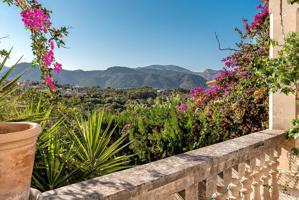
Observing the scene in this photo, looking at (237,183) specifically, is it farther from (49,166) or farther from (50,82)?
(50,82)

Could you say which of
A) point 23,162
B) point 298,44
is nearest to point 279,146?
point 298,44

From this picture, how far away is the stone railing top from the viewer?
126 cm

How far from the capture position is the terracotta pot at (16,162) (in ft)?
2.85

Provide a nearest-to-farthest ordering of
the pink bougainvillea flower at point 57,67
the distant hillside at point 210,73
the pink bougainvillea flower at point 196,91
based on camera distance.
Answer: the pink bougainvillea flower at point 57,67, the pink bougainvillea flower at point 196,91, the distant hillside at point 210,73

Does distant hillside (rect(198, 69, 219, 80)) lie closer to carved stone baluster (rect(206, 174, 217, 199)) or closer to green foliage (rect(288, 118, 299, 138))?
→ green foliage (rect(288, 118, 299, 138))

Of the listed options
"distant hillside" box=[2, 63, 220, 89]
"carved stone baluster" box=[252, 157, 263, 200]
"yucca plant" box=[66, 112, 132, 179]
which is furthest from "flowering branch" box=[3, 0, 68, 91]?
"distant hillside" box=[2, 63, 220, 89]

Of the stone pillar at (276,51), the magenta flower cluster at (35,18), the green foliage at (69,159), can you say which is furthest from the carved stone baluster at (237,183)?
the magenta flower cluster at (35,18)

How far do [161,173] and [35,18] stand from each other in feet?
8.48

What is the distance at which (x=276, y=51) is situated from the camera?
10.5 feet

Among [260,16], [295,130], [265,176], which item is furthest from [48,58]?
[260,16]

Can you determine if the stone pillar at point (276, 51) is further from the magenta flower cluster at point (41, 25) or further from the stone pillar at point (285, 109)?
Answer: the magenta flower cluster at point (41, 25)

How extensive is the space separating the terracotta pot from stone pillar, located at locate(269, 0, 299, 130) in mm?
2776

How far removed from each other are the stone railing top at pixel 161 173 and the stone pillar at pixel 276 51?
78 centimetres

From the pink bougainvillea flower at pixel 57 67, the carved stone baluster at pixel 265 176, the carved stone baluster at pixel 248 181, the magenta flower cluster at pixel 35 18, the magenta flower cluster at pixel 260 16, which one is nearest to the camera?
the carved stone baluster at pixel 248 181
